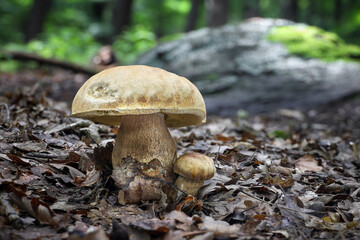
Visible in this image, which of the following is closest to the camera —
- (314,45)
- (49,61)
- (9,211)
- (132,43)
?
(9,211)

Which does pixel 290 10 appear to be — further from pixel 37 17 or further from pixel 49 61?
pixel 37 17

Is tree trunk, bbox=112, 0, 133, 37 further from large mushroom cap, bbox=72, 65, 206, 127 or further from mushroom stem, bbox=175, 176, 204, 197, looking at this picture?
mushroom stem, bbox=175, 176, 204, 197

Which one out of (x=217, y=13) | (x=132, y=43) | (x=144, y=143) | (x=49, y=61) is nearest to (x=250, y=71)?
(x=217, y=13)

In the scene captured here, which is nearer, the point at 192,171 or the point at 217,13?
the point at 192,171

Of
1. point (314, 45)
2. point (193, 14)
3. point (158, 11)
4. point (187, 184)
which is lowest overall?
point (187, 184)

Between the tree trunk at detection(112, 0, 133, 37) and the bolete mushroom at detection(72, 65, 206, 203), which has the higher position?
the tree trunk at detection(112, 0, 133, 37)

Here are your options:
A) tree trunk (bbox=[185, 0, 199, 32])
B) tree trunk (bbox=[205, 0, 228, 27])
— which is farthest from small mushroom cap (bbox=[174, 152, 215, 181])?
tree trunk (bbox=[185, 0, 199, 32])

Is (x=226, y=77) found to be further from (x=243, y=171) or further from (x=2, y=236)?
(x=2, y=236)
